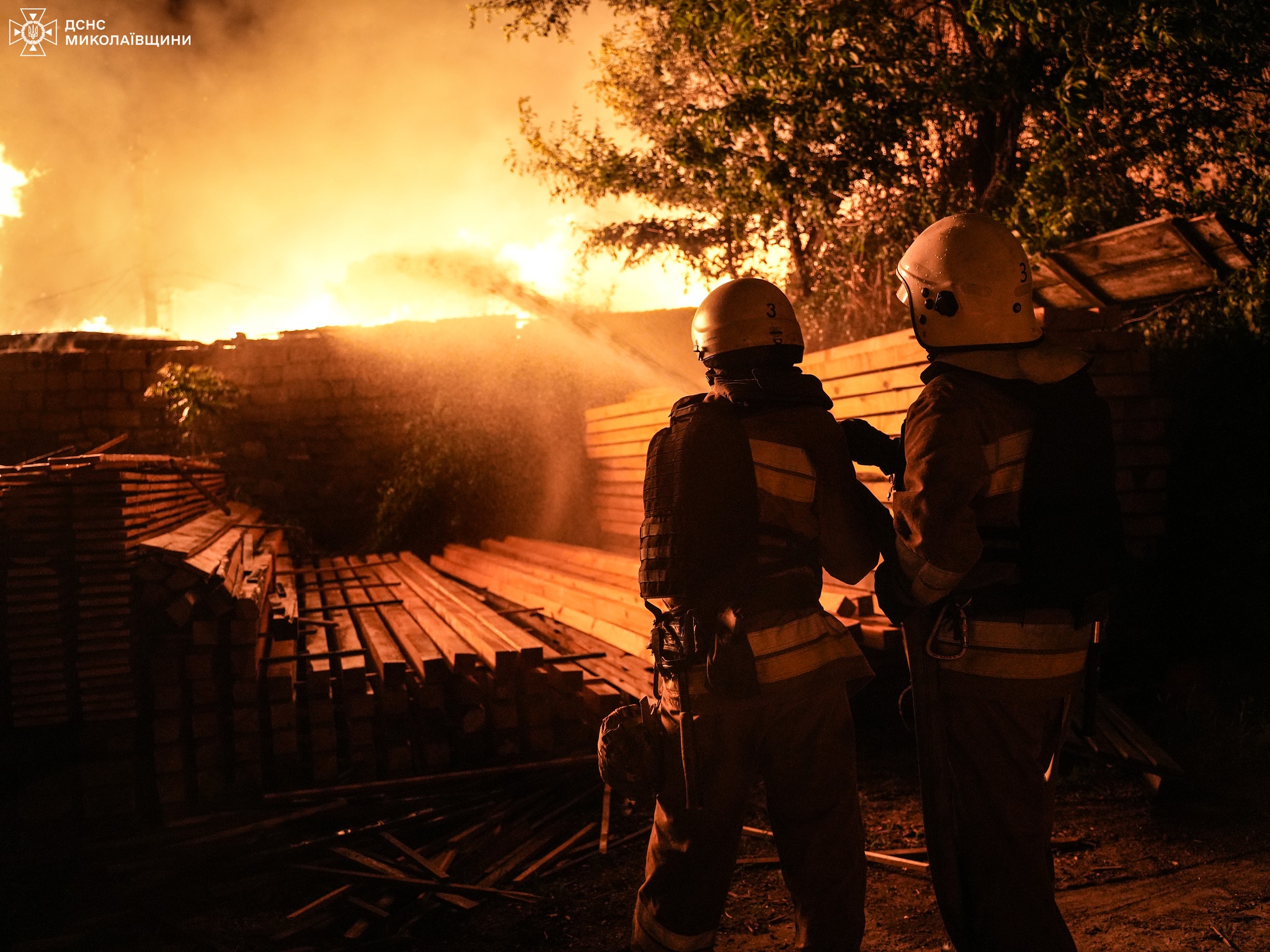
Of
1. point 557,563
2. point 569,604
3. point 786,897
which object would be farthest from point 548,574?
point 786,897

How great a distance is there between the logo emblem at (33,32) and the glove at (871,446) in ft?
77.2

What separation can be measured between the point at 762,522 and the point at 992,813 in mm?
962

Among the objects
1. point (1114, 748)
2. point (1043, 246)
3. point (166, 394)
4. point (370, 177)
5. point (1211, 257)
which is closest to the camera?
point (1114, 748)

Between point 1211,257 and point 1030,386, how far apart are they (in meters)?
4.39

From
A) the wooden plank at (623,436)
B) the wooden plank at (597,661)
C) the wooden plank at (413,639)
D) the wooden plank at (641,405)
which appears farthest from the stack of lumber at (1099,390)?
the wooden plank at (623,436)

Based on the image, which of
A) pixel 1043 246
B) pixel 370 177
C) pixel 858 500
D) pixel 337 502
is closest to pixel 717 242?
pixel 1043 246

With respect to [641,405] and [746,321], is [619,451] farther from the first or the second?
[746,321]

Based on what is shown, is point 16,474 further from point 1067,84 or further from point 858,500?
point 1067,84

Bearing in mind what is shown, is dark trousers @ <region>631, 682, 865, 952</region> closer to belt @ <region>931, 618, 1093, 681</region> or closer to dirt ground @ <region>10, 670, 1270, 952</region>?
belt @ <region>931, 618, 1093, 681</region>

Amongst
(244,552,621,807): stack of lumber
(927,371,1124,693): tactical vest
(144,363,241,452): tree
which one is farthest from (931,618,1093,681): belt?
(144,363,241,452): tree

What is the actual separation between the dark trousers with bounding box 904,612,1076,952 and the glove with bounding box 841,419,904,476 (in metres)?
0.52

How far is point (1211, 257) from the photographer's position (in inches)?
219

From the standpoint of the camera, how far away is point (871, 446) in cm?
267

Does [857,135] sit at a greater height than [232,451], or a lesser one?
greater
